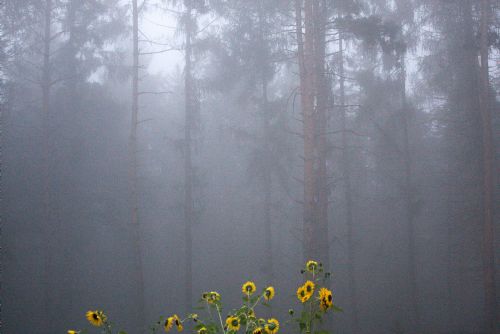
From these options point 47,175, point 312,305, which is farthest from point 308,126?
point 47,175

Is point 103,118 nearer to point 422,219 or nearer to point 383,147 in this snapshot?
point 383,147

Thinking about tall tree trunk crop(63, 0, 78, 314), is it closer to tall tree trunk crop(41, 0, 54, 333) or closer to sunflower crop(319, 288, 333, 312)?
tall tree trunk crop(41, 0, 54, 333)

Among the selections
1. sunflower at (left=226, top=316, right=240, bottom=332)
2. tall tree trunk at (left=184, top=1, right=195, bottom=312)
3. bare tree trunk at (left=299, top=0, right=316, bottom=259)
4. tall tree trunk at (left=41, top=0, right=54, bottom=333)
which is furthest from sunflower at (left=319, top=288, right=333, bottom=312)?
tall tree trunk at (left=41, top=0, right=54, bottom=333)

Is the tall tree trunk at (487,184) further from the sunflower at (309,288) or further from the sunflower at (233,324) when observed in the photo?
the sunflower at (233,324)

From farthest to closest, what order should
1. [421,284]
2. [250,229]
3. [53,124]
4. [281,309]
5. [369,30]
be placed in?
[250,229] → [421,284] → [281,309] → [53,124] → [369,30]

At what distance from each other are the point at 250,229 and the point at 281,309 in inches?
270

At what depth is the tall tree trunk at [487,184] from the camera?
10.1 meters

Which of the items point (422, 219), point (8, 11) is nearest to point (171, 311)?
point (8, 11)

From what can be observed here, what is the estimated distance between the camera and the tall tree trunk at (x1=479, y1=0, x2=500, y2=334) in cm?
1011

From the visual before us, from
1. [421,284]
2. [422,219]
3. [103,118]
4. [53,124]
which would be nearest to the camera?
[53,124]

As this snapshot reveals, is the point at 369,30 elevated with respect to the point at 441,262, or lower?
elevated

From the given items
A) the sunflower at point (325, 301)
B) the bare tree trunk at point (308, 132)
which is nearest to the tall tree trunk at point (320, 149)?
the bare tree trunk at point (308, 132)

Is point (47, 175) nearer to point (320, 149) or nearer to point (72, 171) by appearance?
point (72, 171)

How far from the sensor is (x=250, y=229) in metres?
22.5
